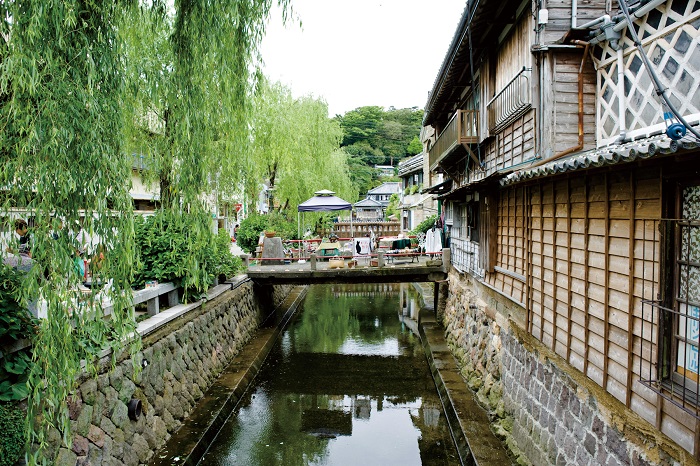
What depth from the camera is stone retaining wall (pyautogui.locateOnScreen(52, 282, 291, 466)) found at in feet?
21.3

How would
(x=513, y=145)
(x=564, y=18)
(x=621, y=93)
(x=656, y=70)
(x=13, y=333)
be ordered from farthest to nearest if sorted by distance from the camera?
(x=513, y=145) → (x=564, y=18) → (x=621, y=93) → (x=656, y=70) → (x=13, y=333)

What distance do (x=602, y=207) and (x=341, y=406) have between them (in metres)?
8.04

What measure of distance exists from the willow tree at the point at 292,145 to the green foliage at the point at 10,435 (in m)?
16.9

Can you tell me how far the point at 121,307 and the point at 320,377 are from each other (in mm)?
8840

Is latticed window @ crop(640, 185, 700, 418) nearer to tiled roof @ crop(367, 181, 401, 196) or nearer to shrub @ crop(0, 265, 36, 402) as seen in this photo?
shrub @ crop(0, 265, 36, 402)

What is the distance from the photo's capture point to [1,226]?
454 centimetres

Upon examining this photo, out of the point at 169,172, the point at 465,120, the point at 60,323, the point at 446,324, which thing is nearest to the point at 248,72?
the point at 169,172

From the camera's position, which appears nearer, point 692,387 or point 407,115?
point 692,387

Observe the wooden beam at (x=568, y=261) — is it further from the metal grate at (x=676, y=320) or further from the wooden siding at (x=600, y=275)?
the metal grate at (x=676, y=320)

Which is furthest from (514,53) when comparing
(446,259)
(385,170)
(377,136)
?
(377,136)

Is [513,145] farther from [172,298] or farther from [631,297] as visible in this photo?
[172,298]

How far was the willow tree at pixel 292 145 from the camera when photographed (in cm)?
2449

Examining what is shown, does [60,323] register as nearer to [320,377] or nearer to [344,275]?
[320,377]

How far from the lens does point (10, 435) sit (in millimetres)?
4895
